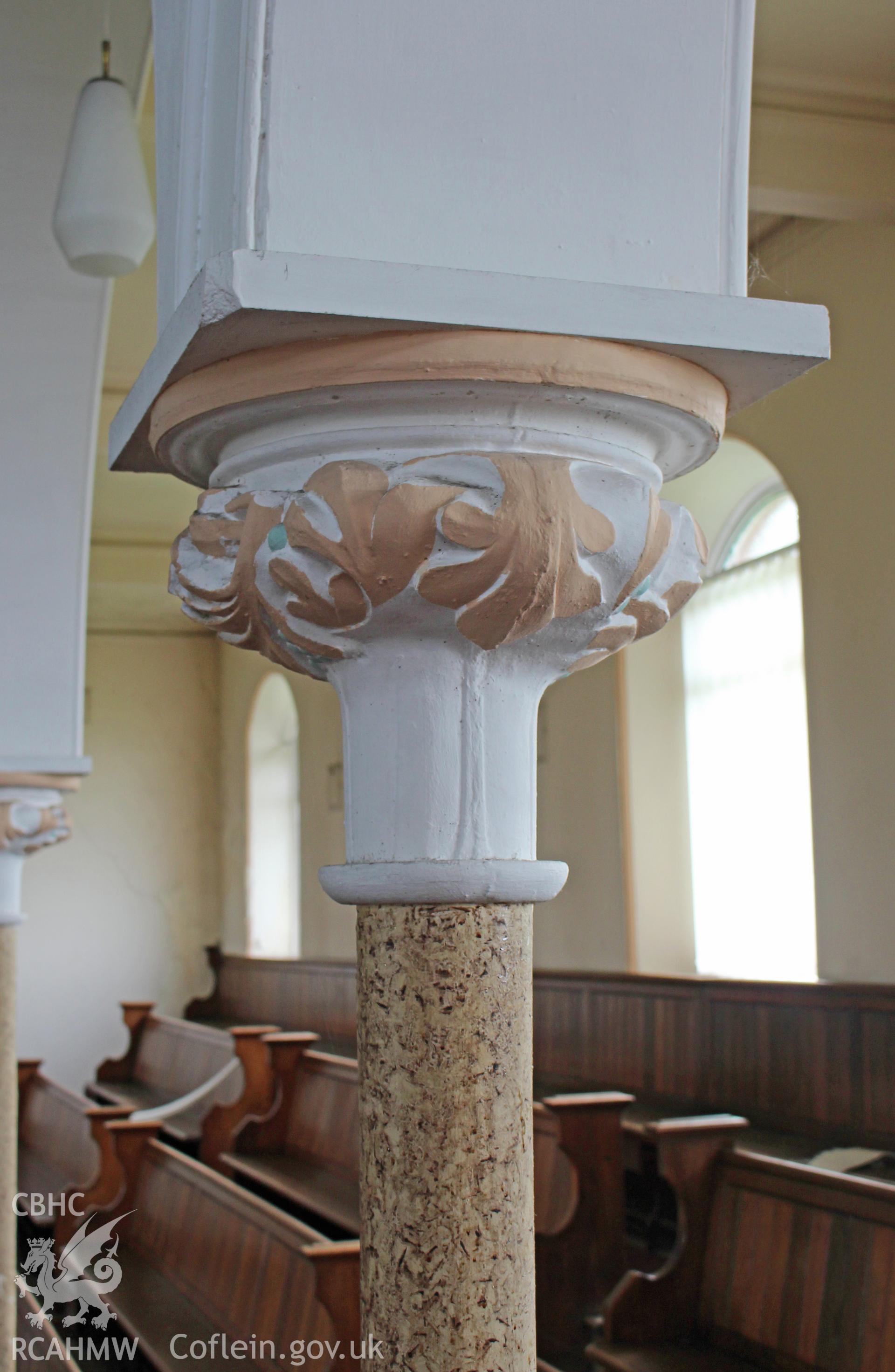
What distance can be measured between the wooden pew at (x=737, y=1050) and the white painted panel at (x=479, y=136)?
11.7ft

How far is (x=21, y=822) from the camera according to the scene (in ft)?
12.9

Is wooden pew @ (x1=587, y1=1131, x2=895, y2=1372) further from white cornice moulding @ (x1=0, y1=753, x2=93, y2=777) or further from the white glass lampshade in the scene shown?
the white glass lampshade

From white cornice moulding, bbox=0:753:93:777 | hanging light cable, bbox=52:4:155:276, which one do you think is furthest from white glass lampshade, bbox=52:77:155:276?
white cornice moulding, bbox=0:753:93:777

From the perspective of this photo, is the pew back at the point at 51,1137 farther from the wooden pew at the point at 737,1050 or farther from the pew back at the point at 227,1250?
the wooden pew at the point at 737,1050

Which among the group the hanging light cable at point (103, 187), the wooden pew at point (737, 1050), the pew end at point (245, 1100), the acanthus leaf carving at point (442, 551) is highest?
the hanging light cable at point (103, 187)

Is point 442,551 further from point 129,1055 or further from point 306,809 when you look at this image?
point 306,809

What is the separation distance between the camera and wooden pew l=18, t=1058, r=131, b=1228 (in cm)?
577

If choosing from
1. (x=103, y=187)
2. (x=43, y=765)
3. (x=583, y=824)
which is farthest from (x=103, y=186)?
(x=583, y=824)

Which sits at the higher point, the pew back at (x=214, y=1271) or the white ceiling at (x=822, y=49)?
the white ceiling at (x=822, y=49)

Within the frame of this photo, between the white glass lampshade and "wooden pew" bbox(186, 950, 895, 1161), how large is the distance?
10.8 ft

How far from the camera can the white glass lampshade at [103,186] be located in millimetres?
3023

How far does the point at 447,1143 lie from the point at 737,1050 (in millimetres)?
3916

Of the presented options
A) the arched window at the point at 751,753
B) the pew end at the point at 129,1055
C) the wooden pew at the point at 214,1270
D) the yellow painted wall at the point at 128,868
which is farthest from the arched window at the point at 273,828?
the wooden pew at the point at 214,1270

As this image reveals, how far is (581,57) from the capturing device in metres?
1.39
